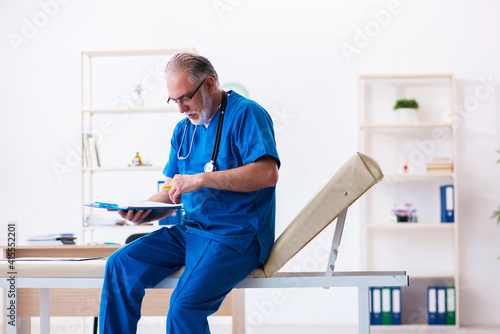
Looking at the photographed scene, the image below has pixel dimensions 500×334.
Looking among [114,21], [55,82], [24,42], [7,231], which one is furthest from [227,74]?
[7,231]

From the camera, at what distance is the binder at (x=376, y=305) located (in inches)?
146

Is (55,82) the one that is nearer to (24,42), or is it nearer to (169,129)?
(24,42)

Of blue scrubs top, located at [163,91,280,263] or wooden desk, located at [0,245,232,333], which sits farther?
wooden desk, located at [0,245,232,333]

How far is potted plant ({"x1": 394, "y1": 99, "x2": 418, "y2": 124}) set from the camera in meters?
3.85

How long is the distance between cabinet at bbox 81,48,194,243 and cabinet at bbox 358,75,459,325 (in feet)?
4.74

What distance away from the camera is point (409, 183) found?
3961 mm

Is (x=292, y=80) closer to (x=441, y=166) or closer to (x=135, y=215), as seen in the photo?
(x=441, y=166)

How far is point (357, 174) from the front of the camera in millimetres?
1514

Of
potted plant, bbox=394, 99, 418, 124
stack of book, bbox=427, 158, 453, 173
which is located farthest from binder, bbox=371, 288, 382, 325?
potted plant, bbox=394, 99, 418, 124

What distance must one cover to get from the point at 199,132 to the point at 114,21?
264 centimetres

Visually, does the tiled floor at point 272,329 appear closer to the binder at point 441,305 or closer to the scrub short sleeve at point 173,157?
the binder at point 441,305

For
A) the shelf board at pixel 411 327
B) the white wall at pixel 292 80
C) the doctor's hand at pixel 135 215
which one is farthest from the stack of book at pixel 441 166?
the doctor's hand at pixel 135 215

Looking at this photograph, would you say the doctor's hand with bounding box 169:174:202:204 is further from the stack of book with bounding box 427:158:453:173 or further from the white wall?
the stack of book with bounding box 427:158:453:173

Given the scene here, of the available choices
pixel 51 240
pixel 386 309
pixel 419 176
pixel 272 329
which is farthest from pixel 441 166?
pixel 51 240
